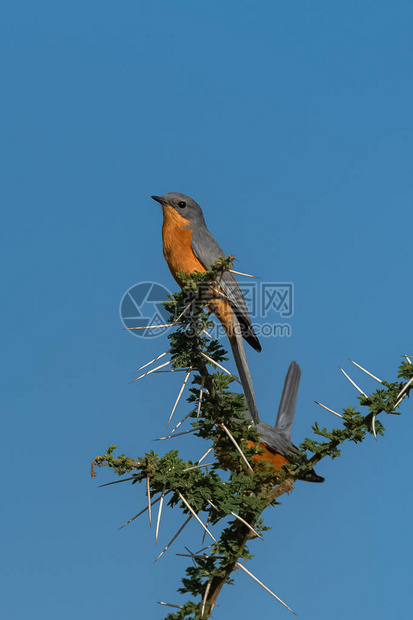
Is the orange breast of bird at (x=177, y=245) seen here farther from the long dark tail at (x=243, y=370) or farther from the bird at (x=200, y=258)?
the long dark tail at (x=243, y=370)

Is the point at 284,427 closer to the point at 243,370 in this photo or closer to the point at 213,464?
the point at 243,370

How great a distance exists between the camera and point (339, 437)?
209 inches

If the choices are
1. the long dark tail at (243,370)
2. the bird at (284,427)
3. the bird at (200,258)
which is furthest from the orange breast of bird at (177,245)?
the bird at (284,427)

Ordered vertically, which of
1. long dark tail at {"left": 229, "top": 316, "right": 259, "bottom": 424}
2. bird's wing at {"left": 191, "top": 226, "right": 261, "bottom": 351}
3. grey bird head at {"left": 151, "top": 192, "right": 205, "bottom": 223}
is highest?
grey bird head at {"left": 151, "top": 192, "right": 205, "bottom": 223}

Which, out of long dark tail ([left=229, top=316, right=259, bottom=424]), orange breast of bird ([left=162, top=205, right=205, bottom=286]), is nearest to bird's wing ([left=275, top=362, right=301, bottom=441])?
long dark tail ([left=229, top=316, right=259, bottom=424])

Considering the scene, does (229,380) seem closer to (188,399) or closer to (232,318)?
(188,399)

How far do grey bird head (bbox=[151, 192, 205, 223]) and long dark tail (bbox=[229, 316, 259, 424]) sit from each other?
6.43 feet

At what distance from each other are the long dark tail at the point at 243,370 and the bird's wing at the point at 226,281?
0.63 feet

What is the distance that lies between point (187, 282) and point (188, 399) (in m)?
1.07

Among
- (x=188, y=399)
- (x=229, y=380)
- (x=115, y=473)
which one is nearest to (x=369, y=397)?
(x=229, y=380)

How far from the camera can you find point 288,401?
9.29 m

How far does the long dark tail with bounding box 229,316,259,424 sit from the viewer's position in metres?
6.11

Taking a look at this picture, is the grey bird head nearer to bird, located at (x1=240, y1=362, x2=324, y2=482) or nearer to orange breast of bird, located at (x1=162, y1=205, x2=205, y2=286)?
orange breast of bird, located at (x1=162, y1=205, x2=205, y2=286)

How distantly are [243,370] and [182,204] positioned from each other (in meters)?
3.03
